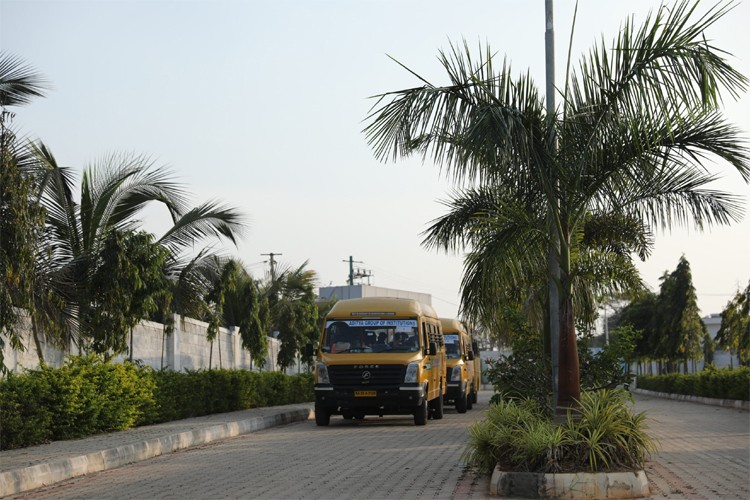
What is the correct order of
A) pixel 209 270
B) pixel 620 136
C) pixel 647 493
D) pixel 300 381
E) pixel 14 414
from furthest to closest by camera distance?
pixel 300 381 → pixel 209 270 → pixel 14 414 → pixel 620 136 → pixel 647 493

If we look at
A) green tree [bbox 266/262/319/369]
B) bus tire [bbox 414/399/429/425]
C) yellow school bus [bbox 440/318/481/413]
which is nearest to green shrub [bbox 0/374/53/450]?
bus tire [bbox 414/399/429/425]

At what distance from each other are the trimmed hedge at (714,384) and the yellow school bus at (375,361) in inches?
476

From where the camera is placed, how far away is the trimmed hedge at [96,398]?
44.0 ft

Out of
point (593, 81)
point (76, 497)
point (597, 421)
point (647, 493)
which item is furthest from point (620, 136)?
point (76, 497)

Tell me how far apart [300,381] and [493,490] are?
80.1ft

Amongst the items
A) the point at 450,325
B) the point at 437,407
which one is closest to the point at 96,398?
the point at 437,407

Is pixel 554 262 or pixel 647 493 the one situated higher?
pixel 554 262

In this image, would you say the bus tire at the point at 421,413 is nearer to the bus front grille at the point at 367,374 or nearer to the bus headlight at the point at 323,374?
the bus front grille at the point at 367,374

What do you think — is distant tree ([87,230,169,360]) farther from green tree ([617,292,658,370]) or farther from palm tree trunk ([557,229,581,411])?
green tree ([617,292,658,370])

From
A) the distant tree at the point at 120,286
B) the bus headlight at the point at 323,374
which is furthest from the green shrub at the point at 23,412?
the bus headlight at the point at 323,374

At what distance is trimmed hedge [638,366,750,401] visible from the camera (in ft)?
96.8

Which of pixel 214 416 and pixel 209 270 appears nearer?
pixel 214 416

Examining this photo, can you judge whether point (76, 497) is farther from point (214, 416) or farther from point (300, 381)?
point (300, 381)

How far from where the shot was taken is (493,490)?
9656 mm
